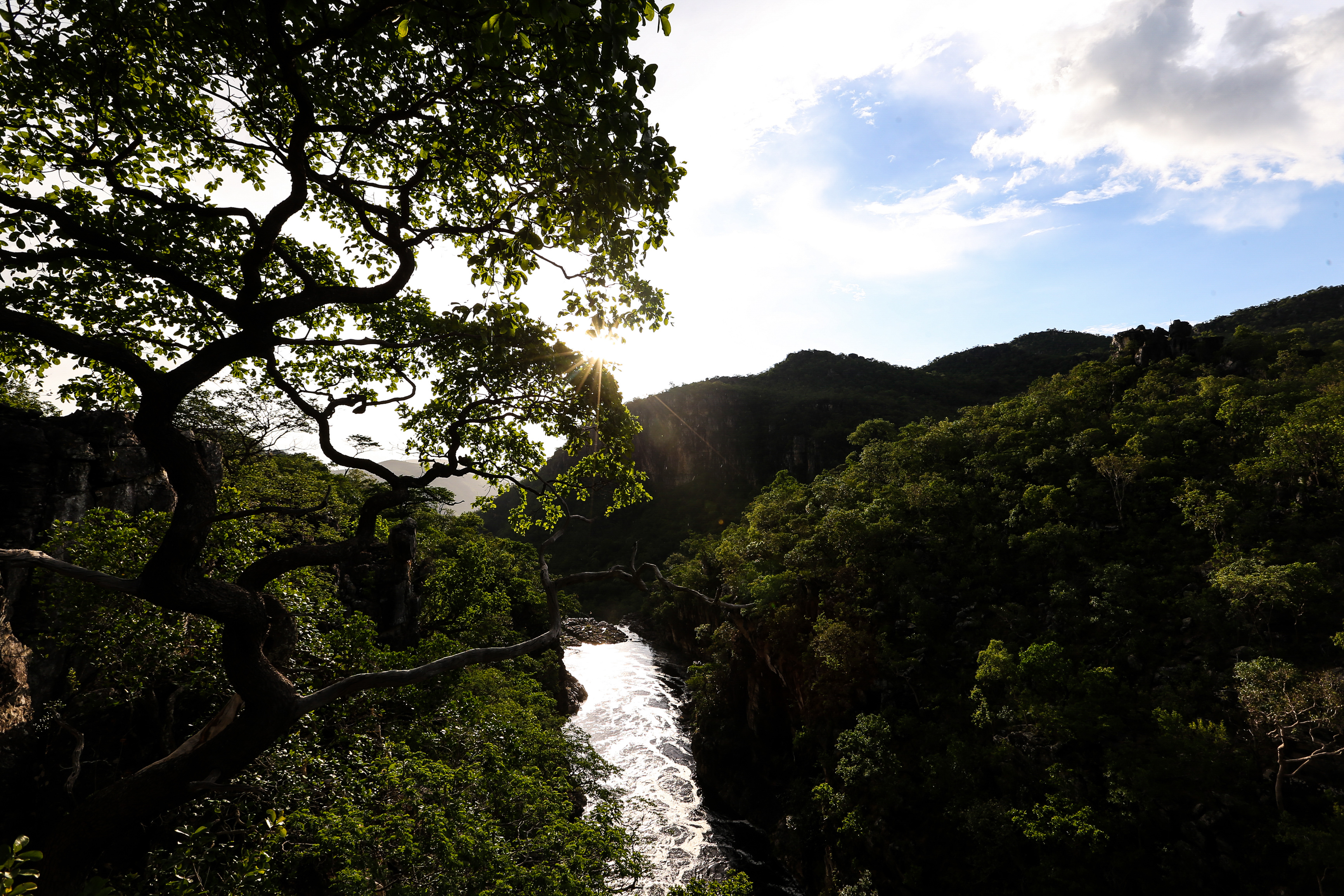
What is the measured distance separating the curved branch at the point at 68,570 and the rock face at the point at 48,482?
4219mm

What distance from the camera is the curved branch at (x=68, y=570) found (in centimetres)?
466

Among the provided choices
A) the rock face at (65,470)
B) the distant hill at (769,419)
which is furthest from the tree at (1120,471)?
the distant hill at (769,419)

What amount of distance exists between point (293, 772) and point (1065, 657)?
21.3 metres

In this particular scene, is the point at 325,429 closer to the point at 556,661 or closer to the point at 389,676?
the point at 389,676

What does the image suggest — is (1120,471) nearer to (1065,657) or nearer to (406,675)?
(1065,657)

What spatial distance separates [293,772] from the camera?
29.4 ft

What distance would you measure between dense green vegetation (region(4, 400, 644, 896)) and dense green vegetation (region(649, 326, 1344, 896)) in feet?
21.8

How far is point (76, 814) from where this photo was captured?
15.1ft

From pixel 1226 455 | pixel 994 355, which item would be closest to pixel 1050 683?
pixel 1226 455

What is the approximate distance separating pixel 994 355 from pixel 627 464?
127 meters

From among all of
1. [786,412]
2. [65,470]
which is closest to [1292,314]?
[786,412]

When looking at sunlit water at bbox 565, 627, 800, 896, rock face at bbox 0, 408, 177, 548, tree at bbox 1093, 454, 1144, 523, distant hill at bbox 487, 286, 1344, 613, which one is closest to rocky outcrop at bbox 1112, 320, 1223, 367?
tree at bbox 1093, 454, 1144, 523

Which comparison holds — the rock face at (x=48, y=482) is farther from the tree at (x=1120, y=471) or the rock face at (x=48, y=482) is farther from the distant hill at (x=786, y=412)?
the distant hill at (x=786, y=412)

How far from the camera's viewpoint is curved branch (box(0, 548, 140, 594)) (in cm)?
466
